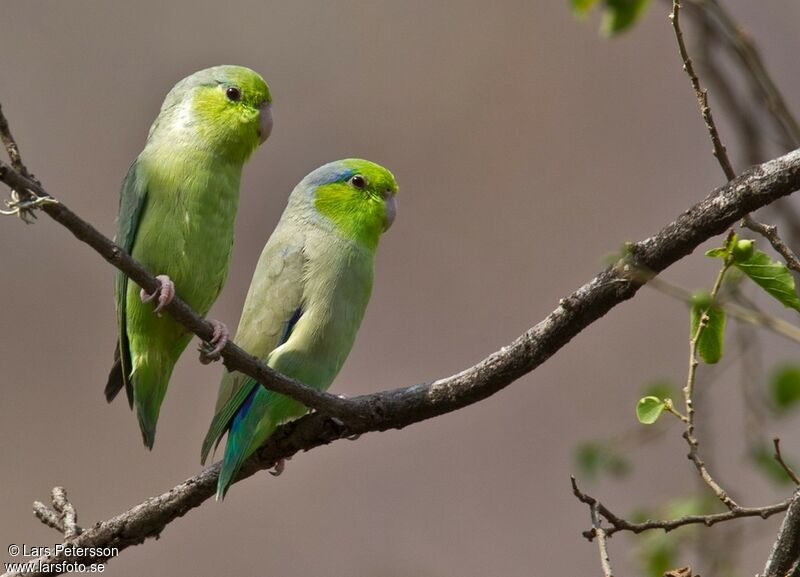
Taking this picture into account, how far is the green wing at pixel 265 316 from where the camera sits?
3.42 meters

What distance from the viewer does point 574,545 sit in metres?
6.11

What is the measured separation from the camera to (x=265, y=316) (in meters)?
3.57

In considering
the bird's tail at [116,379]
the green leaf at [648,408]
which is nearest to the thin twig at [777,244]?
the green leaf at [648,408]

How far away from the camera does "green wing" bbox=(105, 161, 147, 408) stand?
3479 mm

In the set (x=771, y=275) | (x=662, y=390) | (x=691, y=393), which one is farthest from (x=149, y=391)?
(x=771, y=275)

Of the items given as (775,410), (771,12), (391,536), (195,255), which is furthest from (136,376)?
(771,12)

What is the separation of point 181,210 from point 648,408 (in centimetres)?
176

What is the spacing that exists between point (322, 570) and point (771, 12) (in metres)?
4.64

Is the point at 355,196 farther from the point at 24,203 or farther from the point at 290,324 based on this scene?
the point at 24,203

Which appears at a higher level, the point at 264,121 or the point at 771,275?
the point at 264,121

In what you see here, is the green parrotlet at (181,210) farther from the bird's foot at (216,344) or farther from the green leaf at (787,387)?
the green leaf at (787,387)

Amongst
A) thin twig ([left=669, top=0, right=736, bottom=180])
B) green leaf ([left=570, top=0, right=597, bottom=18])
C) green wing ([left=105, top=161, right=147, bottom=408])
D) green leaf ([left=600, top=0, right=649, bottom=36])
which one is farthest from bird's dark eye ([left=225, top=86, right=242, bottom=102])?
thin twig ([left=669, top=0, right=736, bottom=180])

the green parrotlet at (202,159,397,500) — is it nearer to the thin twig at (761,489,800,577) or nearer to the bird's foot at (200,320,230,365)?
the bird's foot at (200,320,230,365)

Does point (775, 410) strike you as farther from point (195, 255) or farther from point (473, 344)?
point (473, 344)
